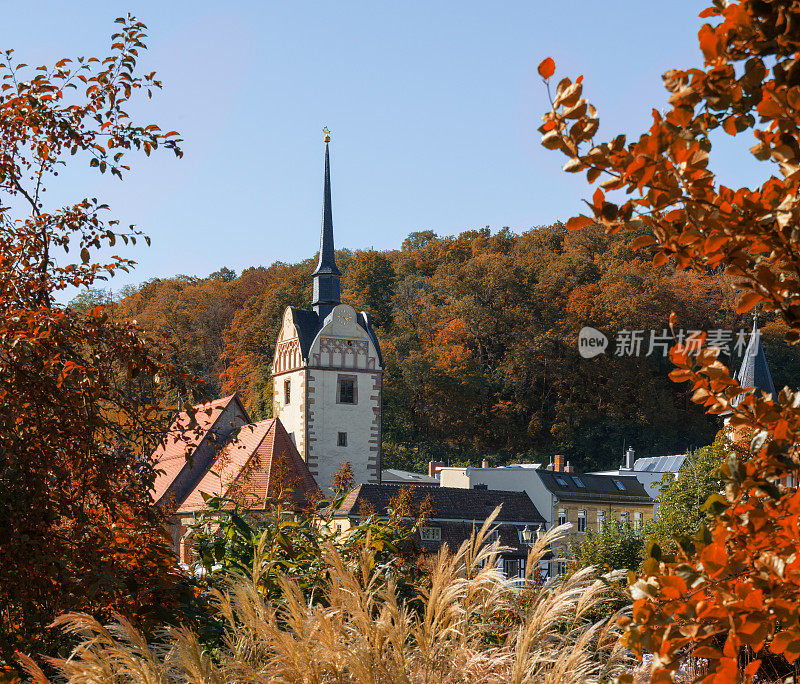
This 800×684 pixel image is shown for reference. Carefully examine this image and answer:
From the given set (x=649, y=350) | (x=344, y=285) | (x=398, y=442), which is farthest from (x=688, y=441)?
(x=344, y=285)

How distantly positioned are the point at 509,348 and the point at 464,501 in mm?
27401

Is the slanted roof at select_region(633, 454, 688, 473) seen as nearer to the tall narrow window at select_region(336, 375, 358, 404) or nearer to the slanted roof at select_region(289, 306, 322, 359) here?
the tall narrow window at select_region(336, 375, 358, 404)

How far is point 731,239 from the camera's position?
5.49 feet

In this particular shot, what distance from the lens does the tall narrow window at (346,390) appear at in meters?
45.6

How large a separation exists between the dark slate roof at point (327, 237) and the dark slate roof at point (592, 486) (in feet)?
49.7

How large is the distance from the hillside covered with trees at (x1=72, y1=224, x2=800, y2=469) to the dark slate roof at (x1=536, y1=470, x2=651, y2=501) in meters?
10.6

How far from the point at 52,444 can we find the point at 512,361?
205ft

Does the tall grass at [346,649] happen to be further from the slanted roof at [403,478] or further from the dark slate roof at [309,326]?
the slanted roof at [403,478]

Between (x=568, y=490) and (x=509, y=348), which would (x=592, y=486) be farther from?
(x=509, y=348)

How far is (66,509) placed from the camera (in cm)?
466

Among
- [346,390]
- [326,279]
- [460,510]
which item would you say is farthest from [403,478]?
[326,279]

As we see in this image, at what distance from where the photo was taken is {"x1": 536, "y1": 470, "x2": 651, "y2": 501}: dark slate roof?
4844 centimetres

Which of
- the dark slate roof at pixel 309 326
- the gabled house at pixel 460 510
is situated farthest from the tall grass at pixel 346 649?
the dark slate roof at pixel 309 326

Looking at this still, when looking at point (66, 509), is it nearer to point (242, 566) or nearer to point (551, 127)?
point (242, 566)
